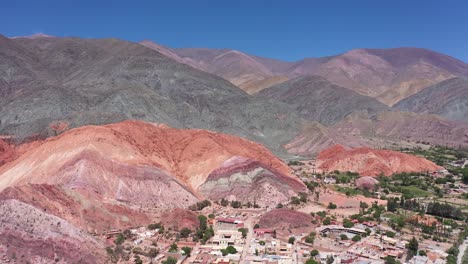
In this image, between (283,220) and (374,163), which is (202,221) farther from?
(374,163)

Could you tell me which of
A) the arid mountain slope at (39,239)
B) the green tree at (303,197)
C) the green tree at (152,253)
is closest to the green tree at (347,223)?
the green tree at (303,197)

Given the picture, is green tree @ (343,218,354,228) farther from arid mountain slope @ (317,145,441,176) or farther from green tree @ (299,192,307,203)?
arid mountain slope @ (317,145,441,176)

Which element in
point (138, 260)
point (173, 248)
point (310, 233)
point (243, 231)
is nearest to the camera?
point (138, 260)

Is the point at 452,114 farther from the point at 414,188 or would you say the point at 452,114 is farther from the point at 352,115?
the point at 414,188

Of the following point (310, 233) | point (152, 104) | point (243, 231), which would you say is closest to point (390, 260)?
point (310, 233)

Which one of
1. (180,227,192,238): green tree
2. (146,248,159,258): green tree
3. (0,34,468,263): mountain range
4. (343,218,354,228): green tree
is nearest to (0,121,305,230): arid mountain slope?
(0,34,468,263): mountain range

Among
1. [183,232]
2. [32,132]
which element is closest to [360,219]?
[183,232]
